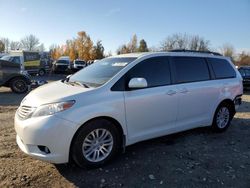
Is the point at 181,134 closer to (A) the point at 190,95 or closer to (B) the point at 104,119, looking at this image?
(A) the point at 190,95

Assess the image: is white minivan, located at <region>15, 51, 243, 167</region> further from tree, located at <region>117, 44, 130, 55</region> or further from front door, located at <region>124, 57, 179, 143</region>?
tree, located at <region>117, 44, 130, 55</region>

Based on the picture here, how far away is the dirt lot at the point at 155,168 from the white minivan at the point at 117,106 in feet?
0.95

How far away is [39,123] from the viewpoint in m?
3.80

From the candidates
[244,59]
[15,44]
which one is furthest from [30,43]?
[244,59]

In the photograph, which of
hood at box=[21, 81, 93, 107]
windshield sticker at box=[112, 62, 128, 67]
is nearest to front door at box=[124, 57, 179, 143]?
windshield sticker at box=[112, 62, 128, 67]

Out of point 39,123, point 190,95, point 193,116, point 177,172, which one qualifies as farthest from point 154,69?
point 39,123

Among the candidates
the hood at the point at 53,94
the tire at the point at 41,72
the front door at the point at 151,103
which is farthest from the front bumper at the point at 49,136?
the tire at the point at 41,72

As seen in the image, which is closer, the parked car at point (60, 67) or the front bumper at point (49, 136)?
the front bumper at point (49, 136)

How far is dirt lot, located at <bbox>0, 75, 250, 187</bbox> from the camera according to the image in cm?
388

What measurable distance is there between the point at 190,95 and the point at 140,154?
151 cm

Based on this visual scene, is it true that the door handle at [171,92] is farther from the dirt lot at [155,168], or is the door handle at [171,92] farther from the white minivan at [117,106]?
the dirt lot at [155,168]

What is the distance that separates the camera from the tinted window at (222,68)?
6237 millimetres

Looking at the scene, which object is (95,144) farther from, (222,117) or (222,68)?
(222,68)

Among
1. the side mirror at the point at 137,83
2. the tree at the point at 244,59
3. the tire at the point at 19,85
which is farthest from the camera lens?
the tree at the point at 244,59
